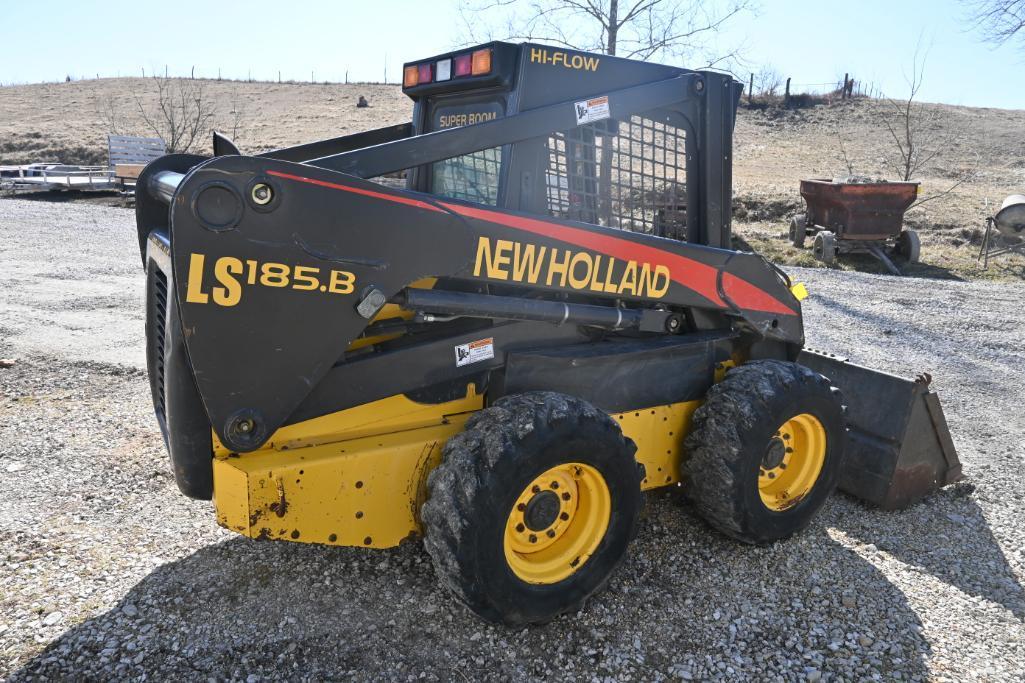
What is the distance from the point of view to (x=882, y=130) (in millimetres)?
33812

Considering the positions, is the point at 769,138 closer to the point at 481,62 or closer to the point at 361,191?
the point at 481,62

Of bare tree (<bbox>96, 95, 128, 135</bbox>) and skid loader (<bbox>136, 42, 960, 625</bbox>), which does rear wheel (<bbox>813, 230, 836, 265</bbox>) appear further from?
bare tree (<bbox>96, 95, 128, 135</bbox>)

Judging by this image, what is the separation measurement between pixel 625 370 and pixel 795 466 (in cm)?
121

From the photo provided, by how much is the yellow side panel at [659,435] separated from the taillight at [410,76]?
1947 millimetres

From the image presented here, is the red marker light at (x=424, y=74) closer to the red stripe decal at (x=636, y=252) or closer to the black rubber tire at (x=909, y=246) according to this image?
the red stripe decal at (x=636, y=252)

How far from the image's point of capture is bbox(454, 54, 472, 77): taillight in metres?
3.51

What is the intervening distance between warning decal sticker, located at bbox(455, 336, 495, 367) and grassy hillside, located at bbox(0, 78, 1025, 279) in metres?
12.4

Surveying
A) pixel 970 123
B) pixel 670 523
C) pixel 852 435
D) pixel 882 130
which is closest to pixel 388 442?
pixel 670 523

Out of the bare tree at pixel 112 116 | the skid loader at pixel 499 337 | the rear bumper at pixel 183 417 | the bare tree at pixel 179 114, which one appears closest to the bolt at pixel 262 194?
the skid loader at pixel 499 337

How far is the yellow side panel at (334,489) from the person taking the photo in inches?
111

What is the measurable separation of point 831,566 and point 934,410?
126cm

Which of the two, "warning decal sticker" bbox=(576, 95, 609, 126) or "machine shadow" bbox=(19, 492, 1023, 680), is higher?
"warning decal sticker" bbox=(576, 95, 609, 126)

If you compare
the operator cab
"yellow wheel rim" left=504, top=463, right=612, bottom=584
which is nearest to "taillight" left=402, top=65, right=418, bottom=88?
the operator cab

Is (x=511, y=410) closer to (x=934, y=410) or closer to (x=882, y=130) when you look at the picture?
(x=934, y=410)
